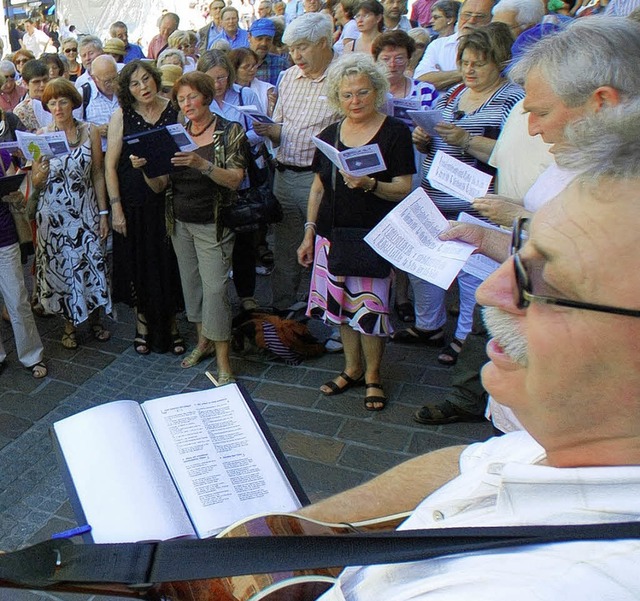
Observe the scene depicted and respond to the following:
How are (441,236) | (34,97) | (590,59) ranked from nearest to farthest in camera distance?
1. (590,59)
2. (441,236)
3. (34,97)

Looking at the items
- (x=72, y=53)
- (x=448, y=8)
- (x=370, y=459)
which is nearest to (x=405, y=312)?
(x=370, y=459)

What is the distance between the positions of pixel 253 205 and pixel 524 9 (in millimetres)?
2474

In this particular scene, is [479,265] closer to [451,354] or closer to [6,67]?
[451,354]

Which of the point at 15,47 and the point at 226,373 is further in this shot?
the point at 15,47

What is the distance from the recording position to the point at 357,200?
138 inches

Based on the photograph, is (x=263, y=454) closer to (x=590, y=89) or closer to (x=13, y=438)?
(x=590, y=89)

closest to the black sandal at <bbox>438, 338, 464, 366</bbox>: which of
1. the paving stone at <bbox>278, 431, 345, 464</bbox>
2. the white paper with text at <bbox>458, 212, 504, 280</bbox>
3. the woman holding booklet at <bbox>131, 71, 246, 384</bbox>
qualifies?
the paving stone at <bbox>278, 431, 345, 464</bbox>

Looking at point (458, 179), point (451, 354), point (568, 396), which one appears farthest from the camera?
point (451, 354)

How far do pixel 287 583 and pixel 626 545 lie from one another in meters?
0.61

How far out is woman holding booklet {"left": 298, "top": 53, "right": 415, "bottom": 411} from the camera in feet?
11.3

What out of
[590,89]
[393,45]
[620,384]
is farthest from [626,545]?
[393,45]

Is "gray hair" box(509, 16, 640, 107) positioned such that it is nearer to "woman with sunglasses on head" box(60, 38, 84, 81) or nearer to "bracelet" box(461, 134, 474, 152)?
"bracelet" box(461, 134, 474, 152)

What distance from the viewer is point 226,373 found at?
407cm

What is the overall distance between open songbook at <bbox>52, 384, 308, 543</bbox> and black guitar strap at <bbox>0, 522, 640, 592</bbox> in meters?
0.27
